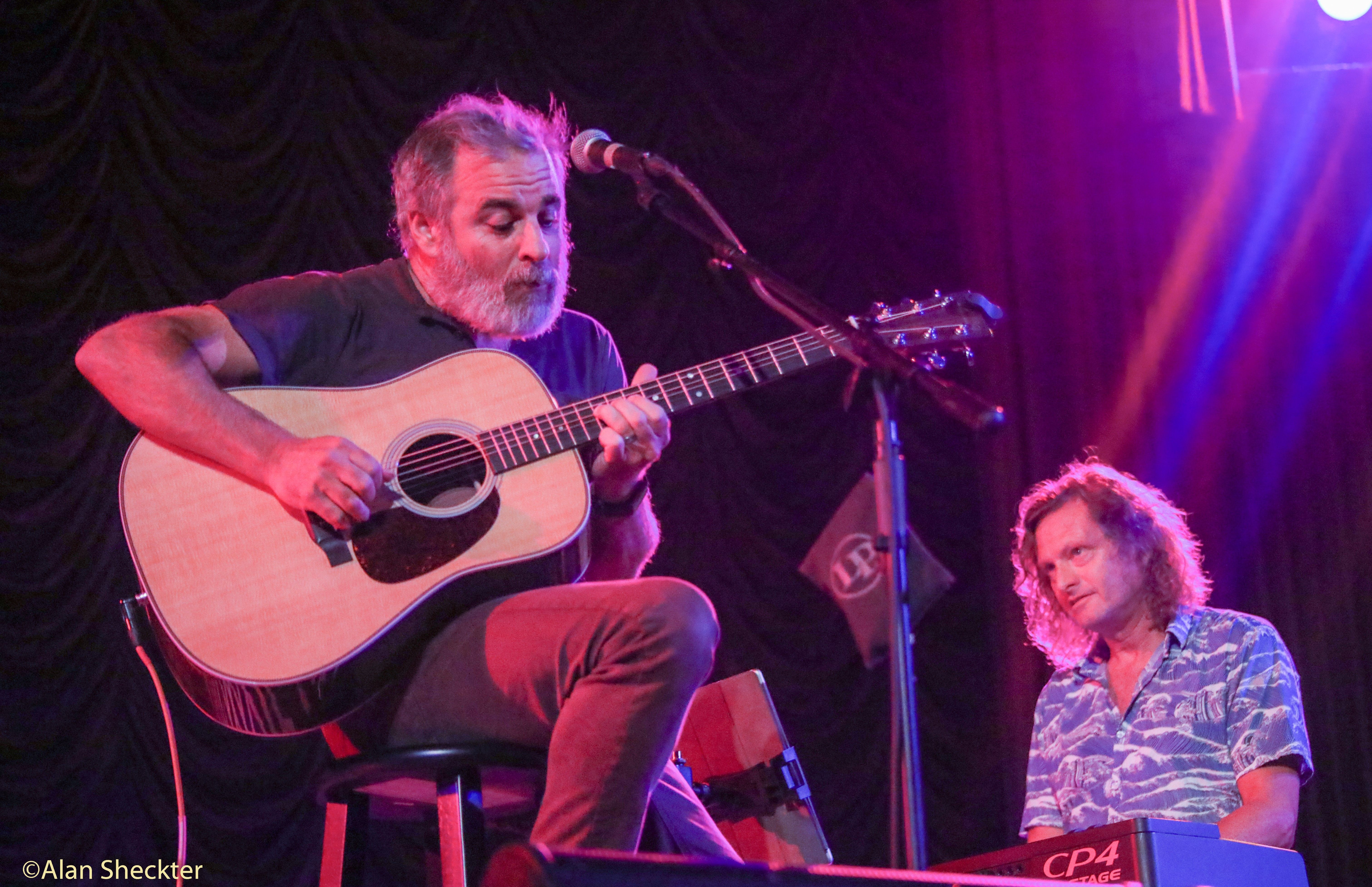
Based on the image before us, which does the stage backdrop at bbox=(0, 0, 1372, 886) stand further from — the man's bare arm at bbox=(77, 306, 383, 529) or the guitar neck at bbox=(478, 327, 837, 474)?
the guitar neck at bbox=(478, 327, 837, 474)

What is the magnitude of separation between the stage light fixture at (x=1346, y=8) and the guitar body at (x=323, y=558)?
483 centimetres

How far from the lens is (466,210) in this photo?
9.04 ft

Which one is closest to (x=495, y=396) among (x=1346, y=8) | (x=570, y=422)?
(x=570, y=422)

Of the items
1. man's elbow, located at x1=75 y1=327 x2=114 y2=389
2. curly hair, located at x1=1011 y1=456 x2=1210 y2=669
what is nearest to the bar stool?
man's elbow, located at x1=75 y1=327 x2=114 y2=389

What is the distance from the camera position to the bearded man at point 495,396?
2004 mm

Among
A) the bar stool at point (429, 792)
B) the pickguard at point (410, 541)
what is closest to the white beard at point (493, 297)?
the pickguard at point (410, 541)

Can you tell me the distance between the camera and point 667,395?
2.56 m

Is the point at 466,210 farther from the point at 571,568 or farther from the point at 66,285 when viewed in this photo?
the point at 66,285

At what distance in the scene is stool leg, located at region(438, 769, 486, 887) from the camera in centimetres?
208

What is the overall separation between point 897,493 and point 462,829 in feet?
3.18

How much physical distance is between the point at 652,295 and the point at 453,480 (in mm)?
2880

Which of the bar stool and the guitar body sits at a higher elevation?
the guitar body

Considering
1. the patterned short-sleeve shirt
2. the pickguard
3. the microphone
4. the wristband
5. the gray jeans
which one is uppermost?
the microphone

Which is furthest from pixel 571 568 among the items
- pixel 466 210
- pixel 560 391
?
pixel 466 210
